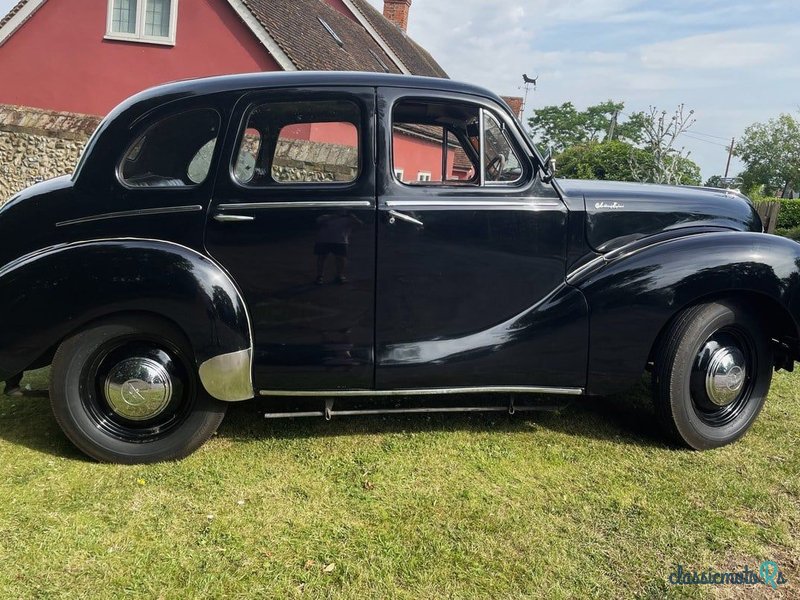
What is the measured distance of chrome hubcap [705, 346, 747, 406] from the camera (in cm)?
332

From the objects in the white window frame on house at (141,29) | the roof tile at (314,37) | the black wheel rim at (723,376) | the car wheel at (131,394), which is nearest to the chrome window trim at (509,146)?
the black wheel rim at (723,376)

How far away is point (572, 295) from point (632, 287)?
12.6 inches

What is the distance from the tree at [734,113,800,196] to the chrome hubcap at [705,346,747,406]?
5807cm

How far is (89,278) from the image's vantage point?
9.53ft

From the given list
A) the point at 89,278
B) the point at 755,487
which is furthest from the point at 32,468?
the point at 755,487

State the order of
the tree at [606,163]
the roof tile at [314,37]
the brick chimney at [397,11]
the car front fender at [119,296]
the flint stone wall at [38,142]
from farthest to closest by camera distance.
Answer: the brick chimney at [397,11] → the tree at [606,163] → the roof tile at [314,37] → the flint stone wall at [38,142] → the car front fender at [119,296]

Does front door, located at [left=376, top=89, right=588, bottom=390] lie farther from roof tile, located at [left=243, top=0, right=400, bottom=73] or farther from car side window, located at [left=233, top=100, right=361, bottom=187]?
roof tile, located at [left=243, top=0, right=400, bottom=73]

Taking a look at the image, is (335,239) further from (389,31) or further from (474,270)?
(389,31)

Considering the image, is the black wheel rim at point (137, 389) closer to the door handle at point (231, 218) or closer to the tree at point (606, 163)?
the door handle at point (231, 218)

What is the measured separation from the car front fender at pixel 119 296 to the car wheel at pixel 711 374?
2.33m

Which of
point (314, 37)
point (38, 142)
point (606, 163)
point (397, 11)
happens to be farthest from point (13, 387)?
point (397, 11)

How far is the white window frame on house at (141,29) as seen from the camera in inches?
555

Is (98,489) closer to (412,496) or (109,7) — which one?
(412,496)

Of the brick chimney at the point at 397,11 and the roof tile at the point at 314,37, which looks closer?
the roof tile at the point at 314,37
